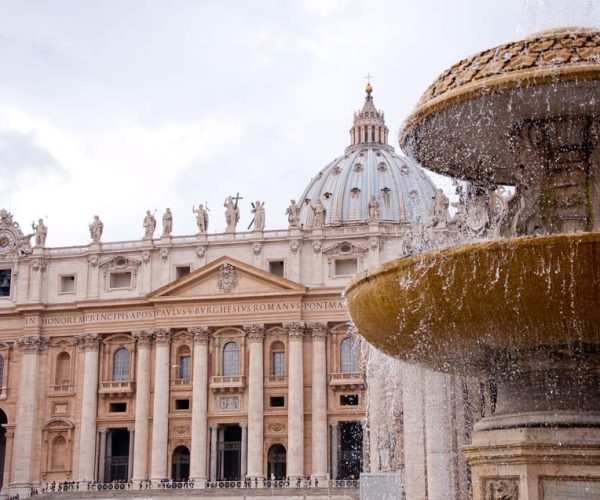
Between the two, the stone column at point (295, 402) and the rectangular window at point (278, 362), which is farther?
the rectangular window at point (278, 362)

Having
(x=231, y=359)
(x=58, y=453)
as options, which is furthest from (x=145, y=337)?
(x=58, y=453)

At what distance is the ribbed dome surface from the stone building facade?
96.7ft

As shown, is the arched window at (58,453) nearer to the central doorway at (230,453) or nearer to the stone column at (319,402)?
the central doorway at (230,453)

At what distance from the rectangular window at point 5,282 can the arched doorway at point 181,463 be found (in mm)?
14773

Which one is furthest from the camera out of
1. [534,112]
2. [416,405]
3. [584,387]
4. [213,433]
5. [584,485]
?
[213,433]

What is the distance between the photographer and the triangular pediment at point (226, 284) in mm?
56562

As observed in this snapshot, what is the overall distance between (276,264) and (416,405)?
37700 millimetres

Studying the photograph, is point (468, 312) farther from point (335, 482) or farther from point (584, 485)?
point (335, 482)

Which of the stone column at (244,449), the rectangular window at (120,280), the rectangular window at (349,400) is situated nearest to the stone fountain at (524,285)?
the rectangular window at (349,400)

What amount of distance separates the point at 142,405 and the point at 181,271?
8.04 m

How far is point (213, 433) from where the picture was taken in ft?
184

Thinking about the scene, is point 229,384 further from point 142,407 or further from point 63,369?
point 63,369

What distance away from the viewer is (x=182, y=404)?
57.3m

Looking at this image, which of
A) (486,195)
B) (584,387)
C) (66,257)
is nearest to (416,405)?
(486,195)
